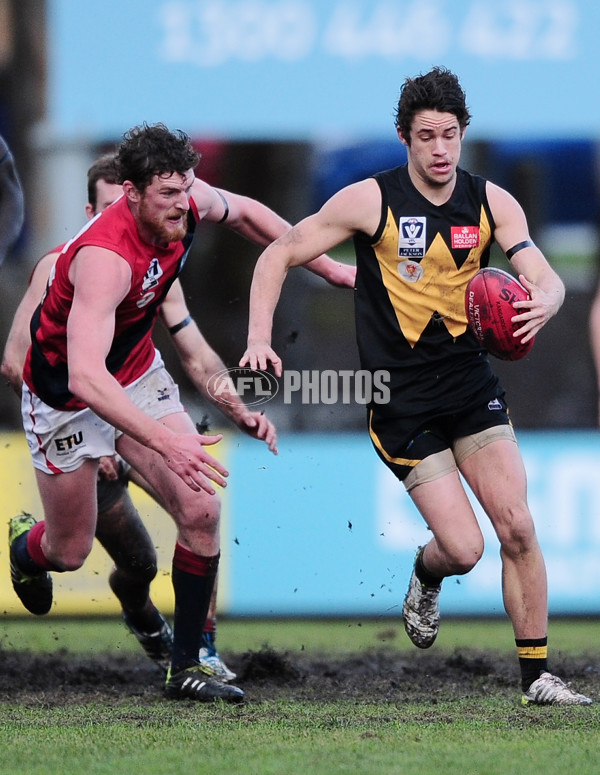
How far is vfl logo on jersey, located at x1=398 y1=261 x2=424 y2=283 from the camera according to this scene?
5.93 m

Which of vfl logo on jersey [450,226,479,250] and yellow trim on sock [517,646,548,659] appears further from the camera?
vfl logo on jersey [450,226,479,250]

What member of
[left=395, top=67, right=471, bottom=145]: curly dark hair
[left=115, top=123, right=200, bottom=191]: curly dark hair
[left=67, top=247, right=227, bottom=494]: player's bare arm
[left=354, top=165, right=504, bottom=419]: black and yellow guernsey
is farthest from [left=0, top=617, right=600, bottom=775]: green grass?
[left=395, top=67, right=471, bottom=145]: curly dark hair

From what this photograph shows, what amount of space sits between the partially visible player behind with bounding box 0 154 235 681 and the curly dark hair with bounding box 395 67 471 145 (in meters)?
1.57

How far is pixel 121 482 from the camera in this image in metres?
7.02

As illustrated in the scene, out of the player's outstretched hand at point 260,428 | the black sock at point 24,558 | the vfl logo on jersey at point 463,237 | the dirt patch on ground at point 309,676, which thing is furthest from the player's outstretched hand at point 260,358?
the black sock at point 24,558

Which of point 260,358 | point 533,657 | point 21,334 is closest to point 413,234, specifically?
point 260,358

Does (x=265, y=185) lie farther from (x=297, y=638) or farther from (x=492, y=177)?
(x=297, y=638)

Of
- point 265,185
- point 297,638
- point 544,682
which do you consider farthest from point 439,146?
point 265,185

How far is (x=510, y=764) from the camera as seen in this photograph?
453cm

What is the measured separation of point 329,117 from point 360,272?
6.32 metres

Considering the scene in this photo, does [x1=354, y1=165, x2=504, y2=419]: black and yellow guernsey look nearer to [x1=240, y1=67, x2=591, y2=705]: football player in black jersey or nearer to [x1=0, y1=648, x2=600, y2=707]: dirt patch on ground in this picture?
[x1=240, y1=67, x2=591, y2=705]: football player in black jersey

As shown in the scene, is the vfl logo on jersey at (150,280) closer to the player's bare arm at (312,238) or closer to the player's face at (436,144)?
the player's bare arm at (312,238)

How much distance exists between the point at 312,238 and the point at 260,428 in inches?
33.4

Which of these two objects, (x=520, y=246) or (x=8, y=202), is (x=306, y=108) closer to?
(x=8, y=202)
